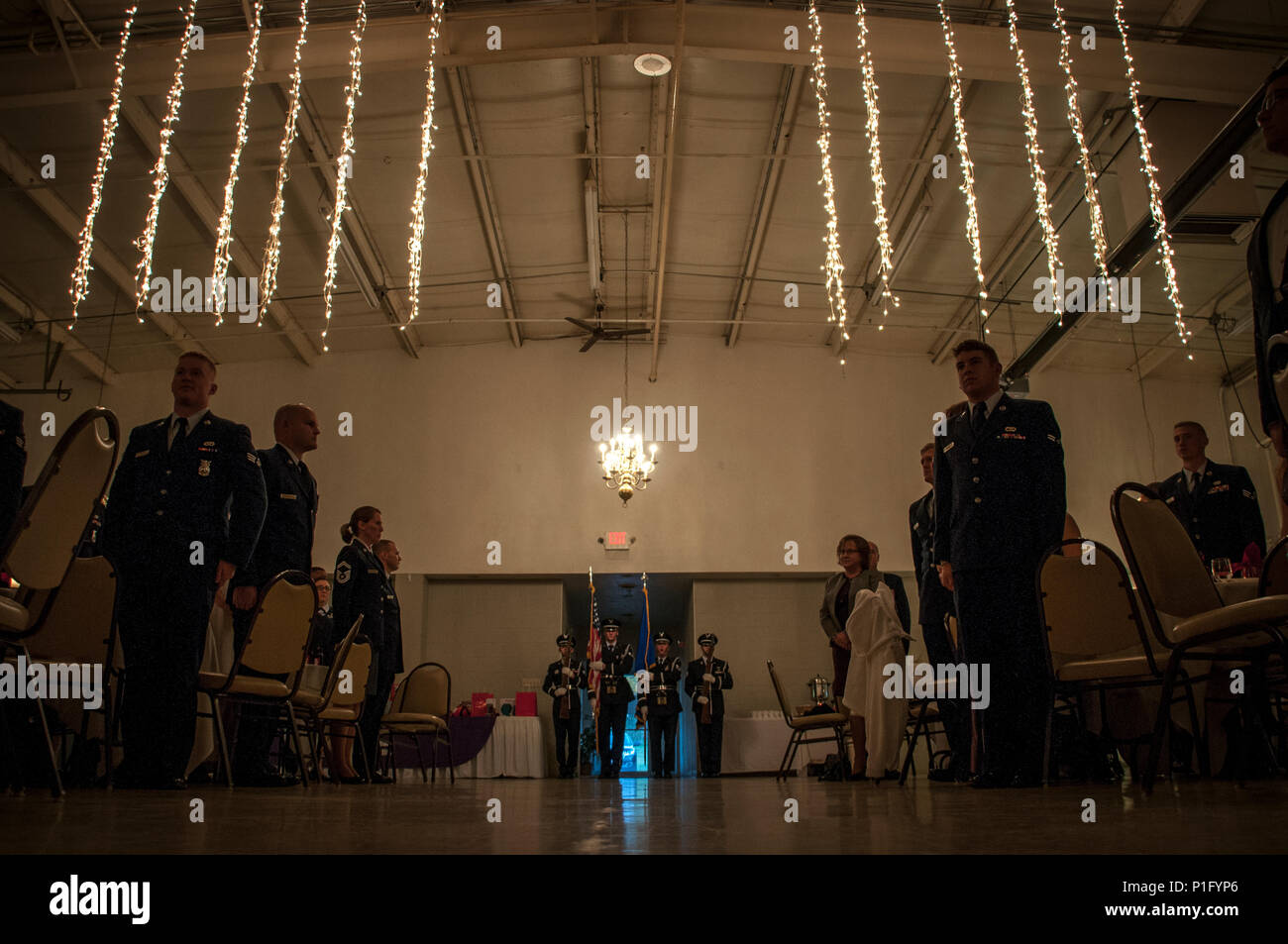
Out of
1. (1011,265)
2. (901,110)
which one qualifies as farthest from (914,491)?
(901,110)

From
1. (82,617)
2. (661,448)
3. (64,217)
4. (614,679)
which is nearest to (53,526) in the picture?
(82,617)

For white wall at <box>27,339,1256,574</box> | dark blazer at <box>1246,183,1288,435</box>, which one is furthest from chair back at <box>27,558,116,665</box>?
white wall at <box>27,339,1256,574</box>

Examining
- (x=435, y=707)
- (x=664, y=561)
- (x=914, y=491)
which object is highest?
(x=914, y=491)

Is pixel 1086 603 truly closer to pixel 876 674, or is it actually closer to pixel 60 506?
pixel 876 674

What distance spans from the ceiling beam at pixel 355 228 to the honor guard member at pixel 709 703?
499 cm

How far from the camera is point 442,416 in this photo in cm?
1200

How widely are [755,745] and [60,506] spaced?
8774mm

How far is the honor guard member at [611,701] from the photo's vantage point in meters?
9.28

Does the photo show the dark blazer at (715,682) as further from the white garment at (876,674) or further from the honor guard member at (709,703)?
the white garment at (876,674)

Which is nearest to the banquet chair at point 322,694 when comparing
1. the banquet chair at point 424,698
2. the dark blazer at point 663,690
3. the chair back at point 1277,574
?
the banquet chair at point 424,698

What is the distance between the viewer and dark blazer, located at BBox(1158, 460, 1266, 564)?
14.2 ft

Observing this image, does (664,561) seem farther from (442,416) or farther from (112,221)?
(112,221)

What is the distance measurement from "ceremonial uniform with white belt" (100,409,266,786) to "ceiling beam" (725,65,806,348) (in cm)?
589
